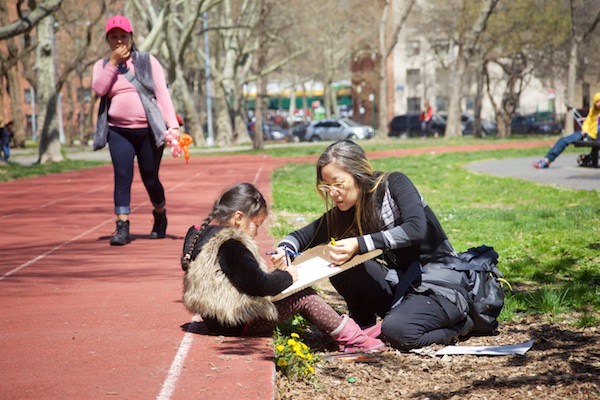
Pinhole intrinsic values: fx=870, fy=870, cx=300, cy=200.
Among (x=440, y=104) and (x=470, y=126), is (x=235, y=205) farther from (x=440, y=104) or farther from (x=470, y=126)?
(x=440, y=104)

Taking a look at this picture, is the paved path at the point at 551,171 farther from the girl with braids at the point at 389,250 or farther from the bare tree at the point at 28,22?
the bare tree at the point at 28,22

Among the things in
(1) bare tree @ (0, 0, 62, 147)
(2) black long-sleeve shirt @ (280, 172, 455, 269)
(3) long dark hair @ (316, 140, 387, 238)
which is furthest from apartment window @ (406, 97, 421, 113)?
(3) long dark hair @ (316, 140, 387, 238)

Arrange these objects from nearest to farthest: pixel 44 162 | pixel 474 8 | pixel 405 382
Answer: pixel 405 382 → pixel 44 162 → pixel 474 8

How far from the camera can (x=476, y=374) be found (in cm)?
446

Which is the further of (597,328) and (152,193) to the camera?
(152,193)

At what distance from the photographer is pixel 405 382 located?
4.43 m

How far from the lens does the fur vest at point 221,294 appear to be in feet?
15.5

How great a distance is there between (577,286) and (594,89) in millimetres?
68140

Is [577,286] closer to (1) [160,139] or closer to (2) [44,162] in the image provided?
(1) [160,139]

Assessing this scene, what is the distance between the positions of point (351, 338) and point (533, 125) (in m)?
56.0

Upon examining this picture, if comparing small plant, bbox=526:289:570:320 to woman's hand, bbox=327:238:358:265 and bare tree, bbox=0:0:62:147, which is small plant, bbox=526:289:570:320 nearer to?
woman's hand, bbox=327:238:358:265

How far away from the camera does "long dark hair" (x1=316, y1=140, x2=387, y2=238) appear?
16.2ft

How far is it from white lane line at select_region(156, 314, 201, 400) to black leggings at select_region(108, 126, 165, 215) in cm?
373

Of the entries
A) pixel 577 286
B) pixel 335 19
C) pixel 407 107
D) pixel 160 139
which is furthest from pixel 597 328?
pixel 407 107
